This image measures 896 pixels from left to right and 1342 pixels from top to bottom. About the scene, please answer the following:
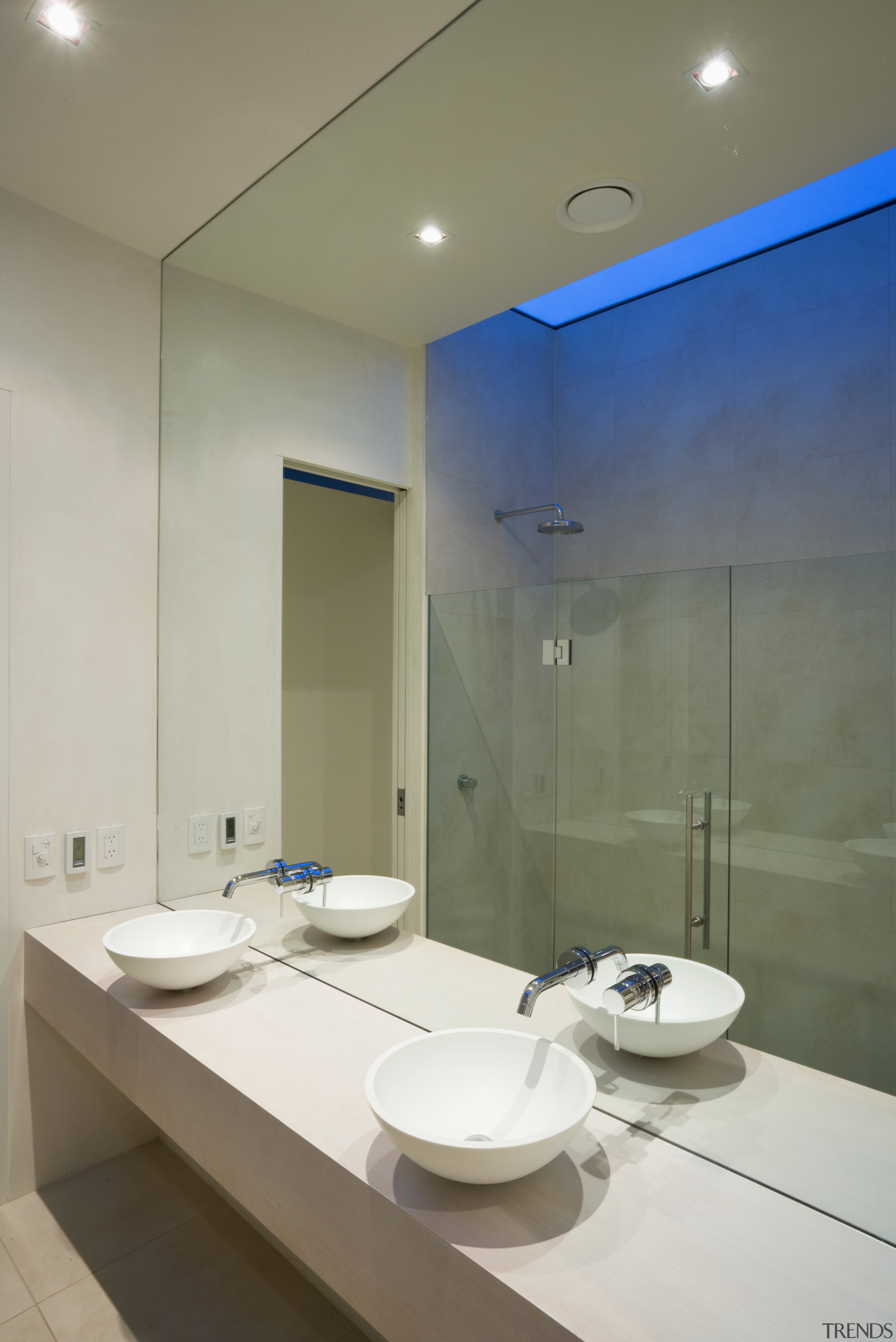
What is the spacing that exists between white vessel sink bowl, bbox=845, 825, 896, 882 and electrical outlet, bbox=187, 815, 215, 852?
5.33ft

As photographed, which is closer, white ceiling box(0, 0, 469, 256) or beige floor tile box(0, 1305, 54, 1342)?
white ceiling box(0, 0, 469, 256)

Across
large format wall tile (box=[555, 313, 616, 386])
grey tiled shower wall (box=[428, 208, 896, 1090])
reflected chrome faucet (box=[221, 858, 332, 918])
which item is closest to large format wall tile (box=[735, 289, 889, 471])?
grey tiled shower wall (box=[428, 208, 896, 1090])

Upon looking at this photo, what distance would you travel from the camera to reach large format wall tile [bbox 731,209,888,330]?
0.99 m

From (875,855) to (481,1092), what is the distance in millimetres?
656

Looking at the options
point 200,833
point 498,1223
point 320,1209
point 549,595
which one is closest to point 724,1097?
point 498,1223

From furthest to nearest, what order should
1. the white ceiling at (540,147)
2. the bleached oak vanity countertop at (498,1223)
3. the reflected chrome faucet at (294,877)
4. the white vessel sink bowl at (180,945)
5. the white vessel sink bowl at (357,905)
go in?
the reflected chrome faucet at (294,877) < the white vessel sink bowl at (357,905) < the white vessel sink bowl at (180,945) < the white ceiling at (540,147) < the bleached oak vanity countertop at (498,1223)

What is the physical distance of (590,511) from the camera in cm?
130

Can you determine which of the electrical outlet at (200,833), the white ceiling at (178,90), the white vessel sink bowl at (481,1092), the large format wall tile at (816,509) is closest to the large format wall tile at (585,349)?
the large format wall tile at (816,509)

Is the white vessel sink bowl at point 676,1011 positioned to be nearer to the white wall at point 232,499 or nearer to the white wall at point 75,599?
the white wall at point 232,499

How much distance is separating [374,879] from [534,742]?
1.84 feet

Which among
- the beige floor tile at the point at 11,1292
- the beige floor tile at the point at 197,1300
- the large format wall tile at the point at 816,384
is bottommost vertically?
the beige floor tile at the point at 197,1300

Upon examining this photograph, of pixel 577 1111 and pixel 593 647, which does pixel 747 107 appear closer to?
pixel 593 647

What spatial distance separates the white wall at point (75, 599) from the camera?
1936 millimetres

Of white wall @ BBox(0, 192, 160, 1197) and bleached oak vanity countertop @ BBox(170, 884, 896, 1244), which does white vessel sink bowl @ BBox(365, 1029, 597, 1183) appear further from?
white wall @ BBox(0, 192, 160, 1197)
